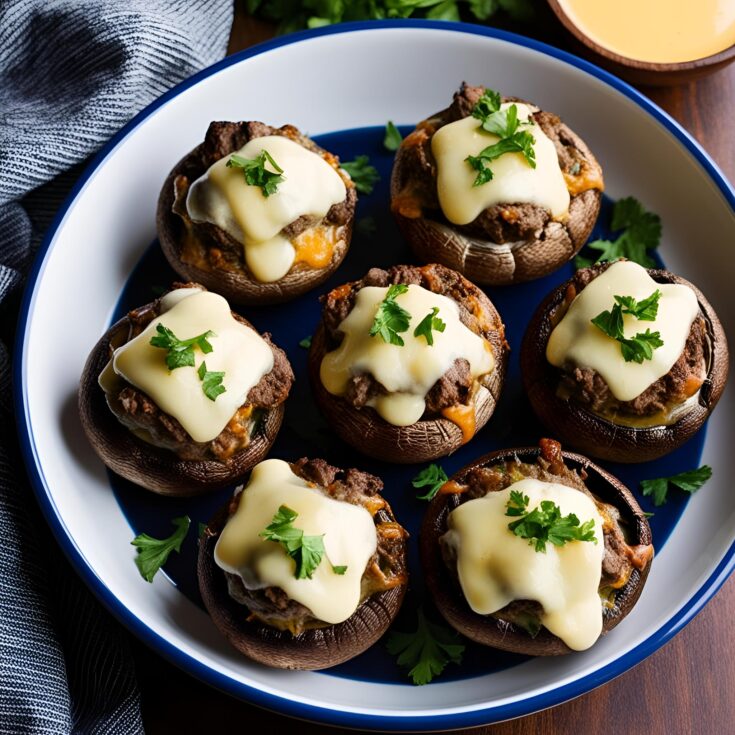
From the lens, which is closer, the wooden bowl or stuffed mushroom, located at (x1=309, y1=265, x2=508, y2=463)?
stuffed mushroom, located at (x1=309, y1=265, x2=508, y2=463)

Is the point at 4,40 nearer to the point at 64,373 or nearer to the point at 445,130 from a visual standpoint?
the point at 64,373

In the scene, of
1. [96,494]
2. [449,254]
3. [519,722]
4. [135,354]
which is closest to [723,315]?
[449,254]

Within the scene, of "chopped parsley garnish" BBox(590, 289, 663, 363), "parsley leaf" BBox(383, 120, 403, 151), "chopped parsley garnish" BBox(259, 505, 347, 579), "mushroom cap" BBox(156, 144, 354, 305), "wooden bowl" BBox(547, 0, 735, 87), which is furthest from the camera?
"parsley leaf" BBox(383, 120, 403, 151)

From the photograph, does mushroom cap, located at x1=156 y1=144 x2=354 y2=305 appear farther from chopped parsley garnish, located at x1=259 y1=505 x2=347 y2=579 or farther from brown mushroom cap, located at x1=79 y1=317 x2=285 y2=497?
chopped parsley garnish, located at x1=259 y1=505 x2=347 y2=579

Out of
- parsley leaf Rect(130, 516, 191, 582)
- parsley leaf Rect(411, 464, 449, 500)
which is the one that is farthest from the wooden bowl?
parsley leaf Rect(130, 516, 191, 582)

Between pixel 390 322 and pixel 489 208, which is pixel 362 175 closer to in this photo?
pixel 489 208

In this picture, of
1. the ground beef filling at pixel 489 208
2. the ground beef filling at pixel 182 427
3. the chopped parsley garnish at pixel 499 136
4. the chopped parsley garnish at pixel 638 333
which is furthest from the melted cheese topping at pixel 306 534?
the chopped parsley garnish at pixel 499 136

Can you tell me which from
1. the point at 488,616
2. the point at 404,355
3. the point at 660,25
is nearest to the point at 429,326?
the point at 404,355
